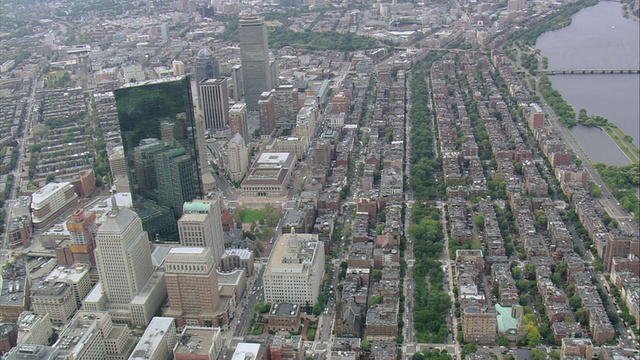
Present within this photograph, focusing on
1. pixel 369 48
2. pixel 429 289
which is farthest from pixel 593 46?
pixel 429 289

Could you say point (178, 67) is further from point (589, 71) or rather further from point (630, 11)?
point (630, 11)

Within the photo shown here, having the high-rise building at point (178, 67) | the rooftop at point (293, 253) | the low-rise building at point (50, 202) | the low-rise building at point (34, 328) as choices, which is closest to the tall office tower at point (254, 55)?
the high-rise building at point (178, 67)

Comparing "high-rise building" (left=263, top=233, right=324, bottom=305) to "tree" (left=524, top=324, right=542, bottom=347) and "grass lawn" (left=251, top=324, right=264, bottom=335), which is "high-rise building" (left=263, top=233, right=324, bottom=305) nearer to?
"grass lawn" (left=251, top=324, right=264, bottom=335)

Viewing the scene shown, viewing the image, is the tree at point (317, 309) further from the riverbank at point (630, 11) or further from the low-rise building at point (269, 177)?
the riverbank at point (630, 11)

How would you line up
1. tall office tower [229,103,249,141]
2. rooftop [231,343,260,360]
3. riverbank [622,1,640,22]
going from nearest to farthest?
rooftop [231,343,260,360], tall office tower [229,103,249,141], riverbank [622,1,640,22]

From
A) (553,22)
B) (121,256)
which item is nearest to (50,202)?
(121,256)

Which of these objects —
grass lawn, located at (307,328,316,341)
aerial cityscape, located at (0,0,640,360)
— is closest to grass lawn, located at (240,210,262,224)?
aerial cityscape, located at (0,0,640,360)
